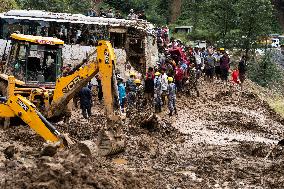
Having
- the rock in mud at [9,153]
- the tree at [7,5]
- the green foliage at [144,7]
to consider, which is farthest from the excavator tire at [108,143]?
the green foliage at [144,7]

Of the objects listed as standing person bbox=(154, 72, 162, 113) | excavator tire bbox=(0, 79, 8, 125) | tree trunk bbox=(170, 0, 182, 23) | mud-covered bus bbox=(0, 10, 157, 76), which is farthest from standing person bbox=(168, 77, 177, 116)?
tree trunk bbox=(170, 0, 182, 23)

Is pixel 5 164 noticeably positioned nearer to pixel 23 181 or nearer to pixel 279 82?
pixel 23 181

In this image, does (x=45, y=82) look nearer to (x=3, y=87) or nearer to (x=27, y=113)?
(x=3, y=87)

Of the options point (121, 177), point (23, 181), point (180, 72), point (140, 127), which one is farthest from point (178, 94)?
point (23, 181)

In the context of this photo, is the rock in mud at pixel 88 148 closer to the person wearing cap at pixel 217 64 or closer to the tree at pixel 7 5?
the person wearing cap at pixel 217 64

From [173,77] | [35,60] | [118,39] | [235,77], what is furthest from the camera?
[235,77]

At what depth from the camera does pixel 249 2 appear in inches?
1319

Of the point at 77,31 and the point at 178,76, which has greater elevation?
the point at 77,31

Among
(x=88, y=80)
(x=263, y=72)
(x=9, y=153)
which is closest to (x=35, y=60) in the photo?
(x=88, y=80)

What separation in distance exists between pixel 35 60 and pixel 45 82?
63 centimetres

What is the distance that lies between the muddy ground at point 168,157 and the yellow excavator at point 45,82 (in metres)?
0.61

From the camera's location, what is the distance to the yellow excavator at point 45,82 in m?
13.1

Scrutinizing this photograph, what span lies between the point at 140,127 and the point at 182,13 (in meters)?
31.8

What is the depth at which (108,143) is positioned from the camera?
1288 centimetres
